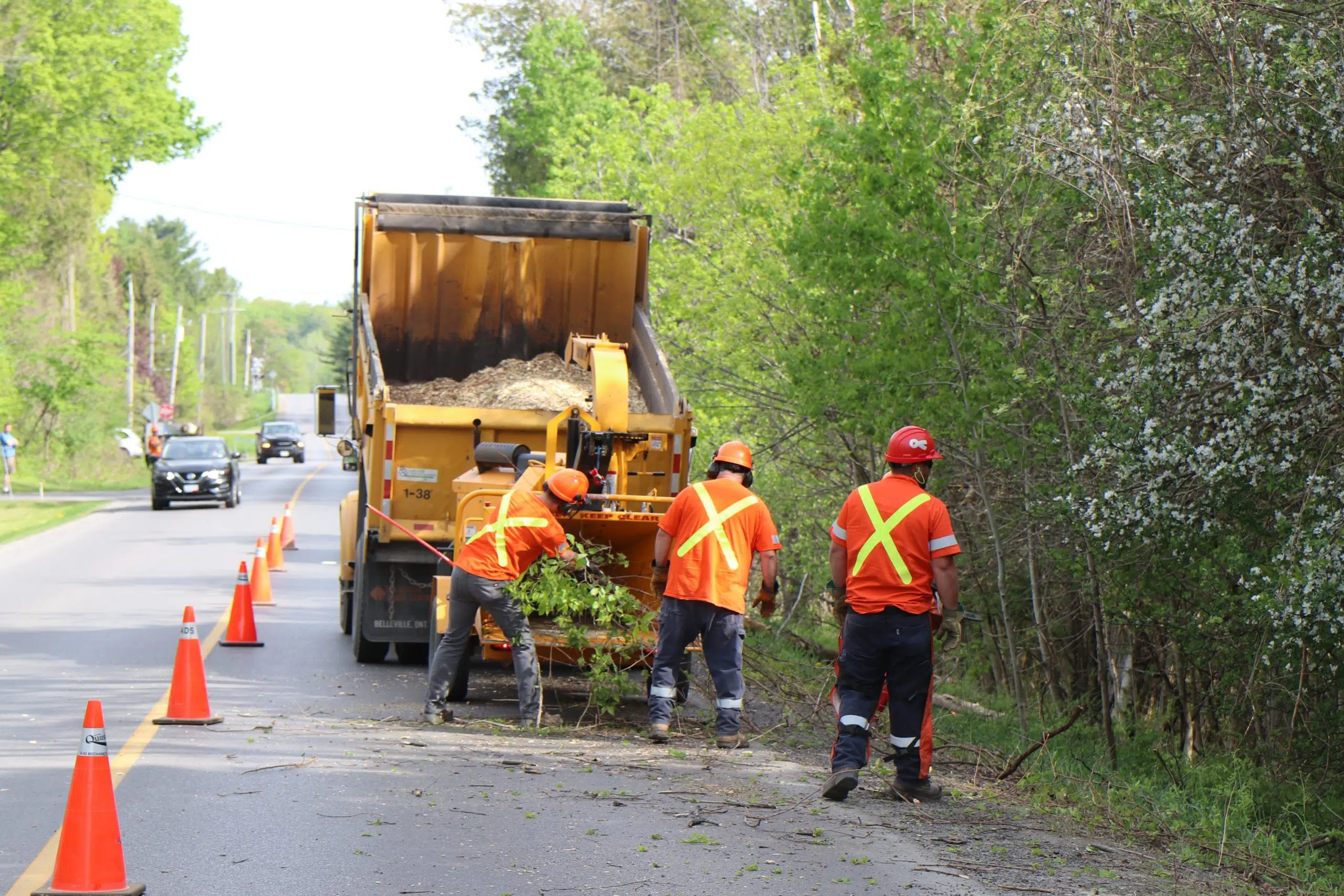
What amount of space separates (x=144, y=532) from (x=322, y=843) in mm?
21590

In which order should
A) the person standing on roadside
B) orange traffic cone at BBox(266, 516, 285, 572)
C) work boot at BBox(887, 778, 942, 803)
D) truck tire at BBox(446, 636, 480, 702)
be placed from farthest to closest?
the person standing on roadside, orange traffic cone at BBox(266, 516, 285, 572), truck tire at BBox(446, 636, 480, 702), work boot at BBox(887, 778, 942, 803)

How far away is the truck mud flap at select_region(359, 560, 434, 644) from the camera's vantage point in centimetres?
1205

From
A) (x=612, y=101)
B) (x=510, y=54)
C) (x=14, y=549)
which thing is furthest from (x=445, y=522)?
(x=510, y=54)

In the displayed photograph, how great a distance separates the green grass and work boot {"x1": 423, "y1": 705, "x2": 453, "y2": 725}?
17.5 meters

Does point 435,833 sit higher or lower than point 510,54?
lower

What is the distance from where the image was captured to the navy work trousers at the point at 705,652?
8969mm

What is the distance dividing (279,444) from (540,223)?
51.5 m

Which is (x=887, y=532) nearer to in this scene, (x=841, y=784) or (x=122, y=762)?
(x=841, y=784)

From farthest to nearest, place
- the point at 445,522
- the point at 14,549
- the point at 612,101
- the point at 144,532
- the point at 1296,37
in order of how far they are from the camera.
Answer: the point at 612,101 < the point at 144,532 < the point at 14,549 < the point at 445,522 < the point at 1296,37

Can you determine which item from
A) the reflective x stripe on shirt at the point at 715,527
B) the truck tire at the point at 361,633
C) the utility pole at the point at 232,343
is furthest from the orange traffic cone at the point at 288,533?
the utility pole at the point at 232,343

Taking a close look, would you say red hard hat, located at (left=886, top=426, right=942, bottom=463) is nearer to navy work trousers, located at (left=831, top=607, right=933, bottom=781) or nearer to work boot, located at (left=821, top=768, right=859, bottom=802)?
navy work trousers, located at (left=831, top=607, right=933, bottom=781)

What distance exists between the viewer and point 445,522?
38.4ft

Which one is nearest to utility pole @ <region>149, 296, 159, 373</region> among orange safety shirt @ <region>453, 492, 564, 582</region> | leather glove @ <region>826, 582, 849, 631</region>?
orange safety shirt @ <region>453, 492, 564, 582</region>

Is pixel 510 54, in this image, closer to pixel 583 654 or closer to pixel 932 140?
pixel 932 140
